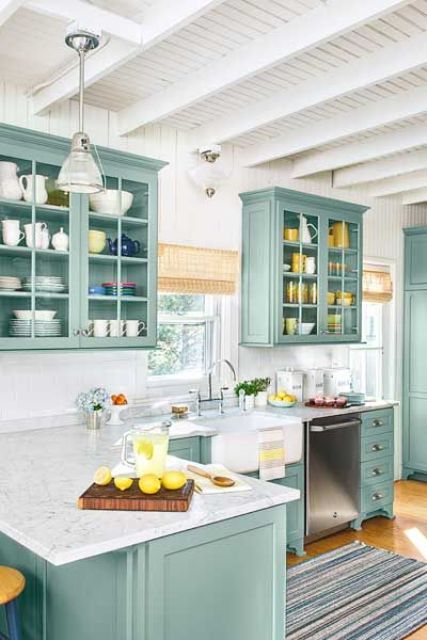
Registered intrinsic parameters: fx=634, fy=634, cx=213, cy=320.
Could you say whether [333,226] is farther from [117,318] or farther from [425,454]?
[425,454]

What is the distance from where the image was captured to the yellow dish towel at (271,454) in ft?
13.1

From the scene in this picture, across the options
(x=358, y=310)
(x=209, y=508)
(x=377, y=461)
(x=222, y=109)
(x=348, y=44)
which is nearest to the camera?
(x=209, y=508)

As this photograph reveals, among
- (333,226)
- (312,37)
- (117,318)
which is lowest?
(117,318)

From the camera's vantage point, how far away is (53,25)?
9.59 feet

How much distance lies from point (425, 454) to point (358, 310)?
1898 millimetres

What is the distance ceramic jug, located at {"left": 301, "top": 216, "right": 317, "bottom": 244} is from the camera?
4.93m

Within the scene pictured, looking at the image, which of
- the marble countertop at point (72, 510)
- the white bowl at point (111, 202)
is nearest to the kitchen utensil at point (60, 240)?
the white bowl at point (111, 202)

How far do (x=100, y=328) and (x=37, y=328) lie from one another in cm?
38

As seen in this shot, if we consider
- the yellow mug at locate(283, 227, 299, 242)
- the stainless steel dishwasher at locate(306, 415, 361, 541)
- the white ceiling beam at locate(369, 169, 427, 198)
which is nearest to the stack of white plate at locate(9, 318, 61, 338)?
the stainless steel dishwasher at locate(306, 415, 361, 541)

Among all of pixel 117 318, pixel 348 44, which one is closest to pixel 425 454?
pixel 117 318

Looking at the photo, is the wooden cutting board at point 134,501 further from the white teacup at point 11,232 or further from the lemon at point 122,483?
the white teacup at point 11,232

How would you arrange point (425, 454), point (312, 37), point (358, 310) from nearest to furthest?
point (312, 37) < point (358, 310) < point (425, 454)

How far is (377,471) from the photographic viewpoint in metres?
4.98

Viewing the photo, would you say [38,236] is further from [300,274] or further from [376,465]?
[376,465]
